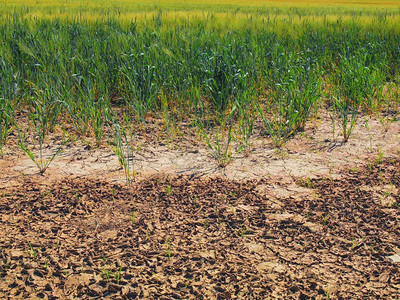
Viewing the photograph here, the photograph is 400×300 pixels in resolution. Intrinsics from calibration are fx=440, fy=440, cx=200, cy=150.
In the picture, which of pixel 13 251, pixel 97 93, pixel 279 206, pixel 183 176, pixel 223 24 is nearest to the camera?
pixel 13 251

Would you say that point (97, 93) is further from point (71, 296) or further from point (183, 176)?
point (71, 296)

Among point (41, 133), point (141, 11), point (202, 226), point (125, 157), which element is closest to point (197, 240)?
point (202, 226)

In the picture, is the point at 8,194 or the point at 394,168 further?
the point at 394,168

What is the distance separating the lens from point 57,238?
2016 millimetres

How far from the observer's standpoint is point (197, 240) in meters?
2.02

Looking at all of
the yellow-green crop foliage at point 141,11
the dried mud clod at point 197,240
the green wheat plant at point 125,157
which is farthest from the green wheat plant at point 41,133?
the yellow-green crop foliage at point 141,11

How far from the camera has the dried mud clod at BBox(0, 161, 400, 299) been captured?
173cm

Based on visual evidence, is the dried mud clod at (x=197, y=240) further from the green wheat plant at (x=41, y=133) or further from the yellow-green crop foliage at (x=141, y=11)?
the yellow-green crop foliage at (x=141, y=11)

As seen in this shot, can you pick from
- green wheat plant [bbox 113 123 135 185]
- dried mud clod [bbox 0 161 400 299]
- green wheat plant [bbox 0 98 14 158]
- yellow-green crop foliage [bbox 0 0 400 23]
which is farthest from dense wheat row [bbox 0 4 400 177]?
yellow-green crop foliage [bbox 0 0 400 23]

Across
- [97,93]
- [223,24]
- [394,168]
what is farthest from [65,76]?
[223,24]

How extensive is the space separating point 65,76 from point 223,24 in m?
3.16

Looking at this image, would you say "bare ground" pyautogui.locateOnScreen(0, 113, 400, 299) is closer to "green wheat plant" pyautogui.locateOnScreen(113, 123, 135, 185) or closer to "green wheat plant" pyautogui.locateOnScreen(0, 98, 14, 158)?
"green wheat plant" pyautogui.locateOnScreen(113, 123, 135, 185)

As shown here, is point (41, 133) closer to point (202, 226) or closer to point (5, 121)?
point (5, 121)

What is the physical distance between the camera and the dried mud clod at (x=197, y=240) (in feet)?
5.67
